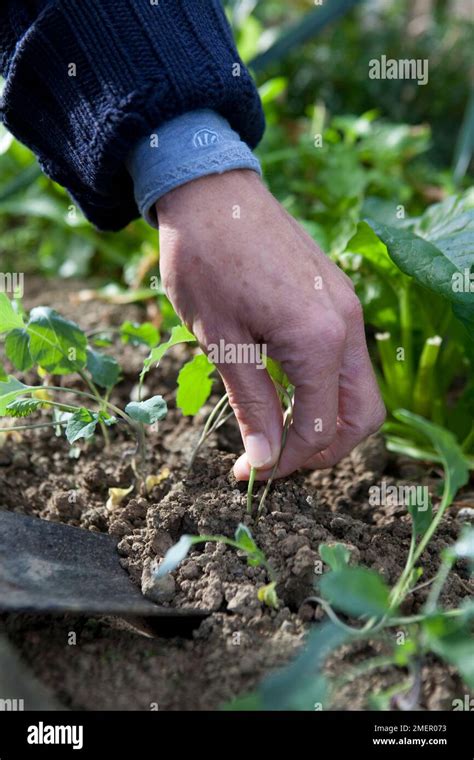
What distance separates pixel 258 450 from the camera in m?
1.09

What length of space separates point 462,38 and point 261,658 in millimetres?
3326

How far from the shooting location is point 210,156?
103 cm

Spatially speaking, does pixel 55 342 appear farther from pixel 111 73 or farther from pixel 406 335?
pixel 406 335

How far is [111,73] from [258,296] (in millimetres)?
376

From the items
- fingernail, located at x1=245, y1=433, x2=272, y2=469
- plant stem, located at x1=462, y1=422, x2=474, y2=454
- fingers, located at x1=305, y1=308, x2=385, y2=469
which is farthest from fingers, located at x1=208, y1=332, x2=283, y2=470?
plant stem, located at x1=462, y1=422, x2=474, y2=454

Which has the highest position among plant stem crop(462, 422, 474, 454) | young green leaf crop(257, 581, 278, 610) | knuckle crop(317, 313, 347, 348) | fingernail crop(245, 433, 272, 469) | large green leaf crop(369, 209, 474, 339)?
large green leaf crop(369, 209, 474, 339)

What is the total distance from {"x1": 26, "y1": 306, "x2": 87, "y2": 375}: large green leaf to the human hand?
330 mm

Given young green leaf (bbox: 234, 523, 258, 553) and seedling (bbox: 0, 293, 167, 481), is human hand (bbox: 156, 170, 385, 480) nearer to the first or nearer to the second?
young green leaf (bbox: 234, 523, 258, 553)

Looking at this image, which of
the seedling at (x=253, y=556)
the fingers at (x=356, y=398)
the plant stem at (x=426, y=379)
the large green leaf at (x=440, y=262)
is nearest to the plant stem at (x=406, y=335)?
the plant stem at (x=426, y=379)

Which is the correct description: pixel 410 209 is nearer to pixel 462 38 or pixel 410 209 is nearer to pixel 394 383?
pixel 394 383

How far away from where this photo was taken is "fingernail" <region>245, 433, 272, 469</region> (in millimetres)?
1089

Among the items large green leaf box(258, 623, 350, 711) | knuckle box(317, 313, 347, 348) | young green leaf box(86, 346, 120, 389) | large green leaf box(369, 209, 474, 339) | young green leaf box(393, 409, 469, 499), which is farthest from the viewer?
young green leaf box(86, 346, 120, 389)

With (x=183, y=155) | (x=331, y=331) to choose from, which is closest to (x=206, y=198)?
(x=183, y=155)

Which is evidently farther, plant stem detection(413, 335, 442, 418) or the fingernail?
plant stem detection(413, 335, 442, 418)
